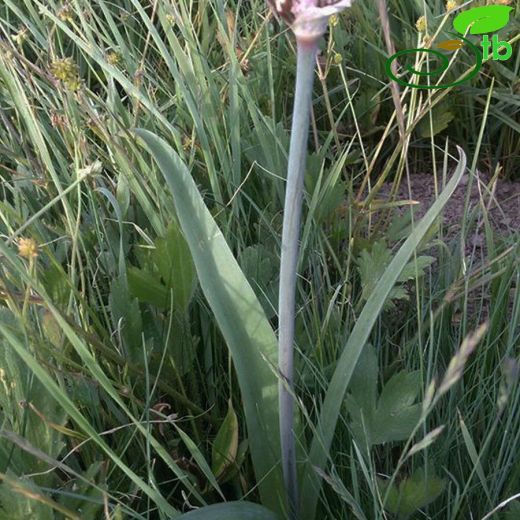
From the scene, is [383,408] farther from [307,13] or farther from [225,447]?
[307,13]

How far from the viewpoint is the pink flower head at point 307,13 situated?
0.45 m

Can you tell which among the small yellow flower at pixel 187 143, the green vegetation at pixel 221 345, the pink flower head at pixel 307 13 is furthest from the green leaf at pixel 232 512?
the small yellow flower at pixel 187 143

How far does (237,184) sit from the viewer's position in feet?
3.29

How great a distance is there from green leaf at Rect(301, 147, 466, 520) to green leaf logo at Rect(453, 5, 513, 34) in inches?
23.4

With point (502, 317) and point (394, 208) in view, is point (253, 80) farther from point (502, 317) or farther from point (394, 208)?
point (502, 317)

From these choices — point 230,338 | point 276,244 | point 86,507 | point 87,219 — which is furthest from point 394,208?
point 86,507

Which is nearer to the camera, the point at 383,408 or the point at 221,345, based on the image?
the point at 383,408

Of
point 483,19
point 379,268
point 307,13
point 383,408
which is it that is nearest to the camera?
point 307,13

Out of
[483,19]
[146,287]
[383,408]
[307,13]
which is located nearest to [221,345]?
[146,287]

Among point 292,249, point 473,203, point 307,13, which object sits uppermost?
point 307,13

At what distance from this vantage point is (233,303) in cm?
67

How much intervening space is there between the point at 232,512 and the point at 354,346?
0.56 ft

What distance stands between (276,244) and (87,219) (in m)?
0.26

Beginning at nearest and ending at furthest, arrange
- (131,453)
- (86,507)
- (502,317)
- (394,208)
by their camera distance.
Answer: (86,507)
(131,453)
(502,317)
(394,208)
